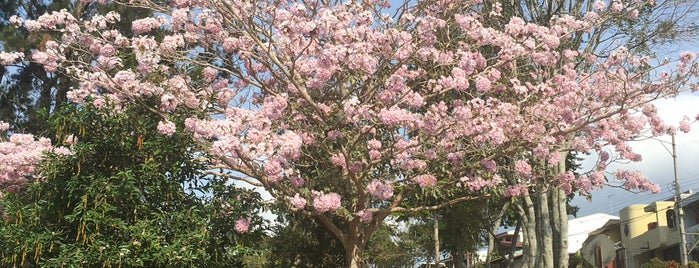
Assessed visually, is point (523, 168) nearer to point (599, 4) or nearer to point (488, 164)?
point (488, 164)

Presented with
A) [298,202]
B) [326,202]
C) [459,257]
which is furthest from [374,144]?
[459,257]

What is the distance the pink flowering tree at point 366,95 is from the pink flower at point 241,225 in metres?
0.03

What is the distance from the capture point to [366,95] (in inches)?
490

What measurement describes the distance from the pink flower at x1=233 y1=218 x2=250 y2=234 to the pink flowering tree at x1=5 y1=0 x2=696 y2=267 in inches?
1.2

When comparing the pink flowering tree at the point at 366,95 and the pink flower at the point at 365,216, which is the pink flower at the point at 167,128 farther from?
the pink flower at the point at 365,216

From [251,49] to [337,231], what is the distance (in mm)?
3474

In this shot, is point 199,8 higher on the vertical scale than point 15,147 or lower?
higher

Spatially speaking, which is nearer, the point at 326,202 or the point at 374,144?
the point at 326,202

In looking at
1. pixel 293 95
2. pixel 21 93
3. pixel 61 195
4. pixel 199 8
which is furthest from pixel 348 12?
pixel 21 93

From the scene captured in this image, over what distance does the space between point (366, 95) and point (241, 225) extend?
116 inches

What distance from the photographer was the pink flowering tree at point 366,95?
1159 cm

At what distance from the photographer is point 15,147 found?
529 inches

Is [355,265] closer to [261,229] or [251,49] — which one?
[261,229]

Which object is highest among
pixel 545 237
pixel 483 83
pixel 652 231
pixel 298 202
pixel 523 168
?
pixel 652 231
